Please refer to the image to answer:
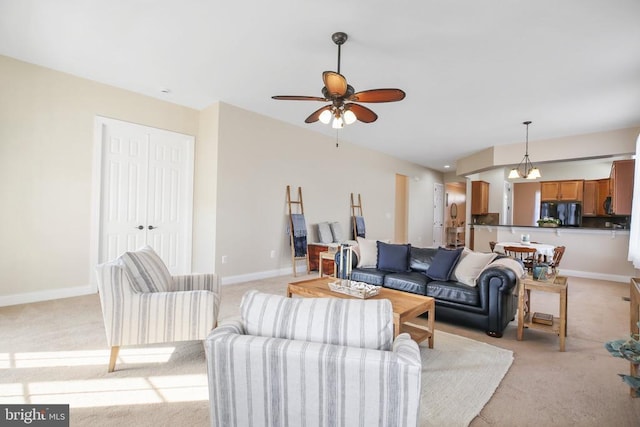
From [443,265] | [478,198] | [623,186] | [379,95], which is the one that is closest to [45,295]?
[379,95]

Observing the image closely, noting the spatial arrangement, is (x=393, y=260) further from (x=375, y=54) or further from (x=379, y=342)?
(x=379, y=342)

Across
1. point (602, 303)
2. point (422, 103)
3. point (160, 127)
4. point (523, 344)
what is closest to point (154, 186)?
point (160, 127)

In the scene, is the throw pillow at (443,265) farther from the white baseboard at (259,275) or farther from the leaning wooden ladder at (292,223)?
the white baseboard at (259,275)

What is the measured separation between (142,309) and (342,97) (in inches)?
94.1

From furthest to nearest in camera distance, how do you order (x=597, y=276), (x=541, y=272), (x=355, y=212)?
(x=355, y=212) < (x=597, y=276) < (x=541, y=272)

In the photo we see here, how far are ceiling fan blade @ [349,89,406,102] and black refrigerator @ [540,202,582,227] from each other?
796 cm

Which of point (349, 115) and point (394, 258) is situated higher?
point (349, 115)

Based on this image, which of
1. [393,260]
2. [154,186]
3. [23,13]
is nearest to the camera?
[23,13]

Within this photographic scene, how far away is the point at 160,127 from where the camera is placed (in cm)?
481

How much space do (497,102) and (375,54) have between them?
2.28 metres

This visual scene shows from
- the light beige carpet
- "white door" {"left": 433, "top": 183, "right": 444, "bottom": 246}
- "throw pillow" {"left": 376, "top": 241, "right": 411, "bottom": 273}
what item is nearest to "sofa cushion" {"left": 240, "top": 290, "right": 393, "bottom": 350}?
the light beige carpet

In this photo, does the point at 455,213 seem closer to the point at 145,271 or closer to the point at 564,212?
the point at 564,212

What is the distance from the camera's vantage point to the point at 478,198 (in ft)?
28.1

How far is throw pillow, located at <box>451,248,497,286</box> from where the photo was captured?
3352 millimetres
